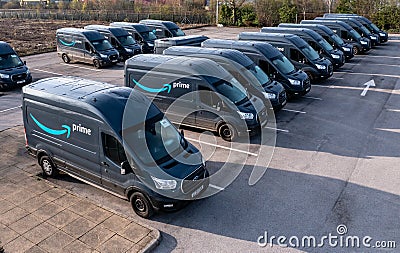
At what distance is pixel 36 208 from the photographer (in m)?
8.59

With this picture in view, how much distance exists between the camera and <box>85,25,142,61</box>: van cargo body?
24.0 meters

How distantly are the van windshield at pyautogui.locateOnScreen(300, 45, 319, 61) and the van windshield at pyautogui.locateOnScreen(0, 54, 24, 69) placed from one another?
44.0ft

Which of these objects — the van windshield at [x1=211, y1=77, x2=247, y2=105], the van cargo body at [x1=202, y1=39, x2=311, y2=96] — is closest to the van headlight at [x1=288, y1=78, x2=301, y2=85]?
the van cargo body at [x1=202, y1=39, x2=311, y2=96]

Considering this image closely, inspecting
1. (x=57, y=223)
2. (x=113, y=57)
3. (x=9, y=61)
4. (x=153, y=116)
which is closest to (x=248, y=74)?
(x=153, y=116)

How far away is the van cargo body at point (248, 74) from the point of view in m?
13.5

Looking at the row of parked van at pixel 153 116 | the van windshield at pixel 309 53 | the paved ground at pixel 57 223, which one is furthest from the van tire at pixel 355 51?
the paved ground at pixel 57 223

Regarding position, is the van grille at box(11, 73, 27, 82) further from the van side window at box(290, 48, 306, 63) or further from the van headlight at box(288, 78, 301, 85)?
the van side window at box(290, 48, 306, 63)

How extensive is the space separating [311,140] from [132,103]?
6299 mm

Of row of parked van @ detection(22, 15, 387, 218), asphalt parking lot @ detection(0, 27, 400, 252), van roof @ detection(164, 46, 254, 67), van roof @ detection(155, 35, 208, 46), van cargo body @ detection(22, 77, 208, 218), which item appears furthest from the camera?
van roof @ detection(155, 35, 208, 46)

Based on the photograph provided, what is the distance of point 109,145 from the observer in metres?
8.33

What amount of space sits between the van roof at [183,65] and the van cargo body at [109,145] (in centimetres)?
316

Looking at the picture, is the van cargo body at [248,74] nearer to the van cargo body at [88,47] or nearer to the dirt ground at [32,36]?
the van cargo body at [88,47]

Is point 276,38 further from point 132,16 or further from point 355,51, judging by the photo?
point 132,16

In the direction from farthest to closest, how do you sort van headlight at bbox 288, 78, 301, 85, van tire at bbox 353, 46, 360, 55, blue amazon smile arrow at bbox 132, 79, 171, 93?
van tire at bbox 353, 46, 360, 55
van headlight at bbox 288, 78, 301, 85
blue amazon smile arrow at bbox 132, 79, 171, 93
